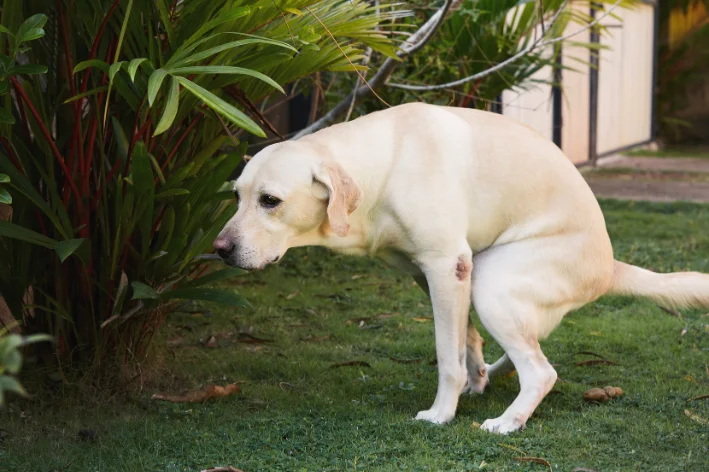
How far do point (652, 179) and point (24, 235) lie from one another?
899 cm

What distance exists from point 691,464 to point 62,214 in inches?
87.2

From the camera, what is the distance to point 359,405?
11.4 feet

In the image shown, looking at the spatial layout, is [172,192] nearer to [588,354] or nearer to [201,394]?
[201,394]

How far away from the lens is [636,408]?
135 inches

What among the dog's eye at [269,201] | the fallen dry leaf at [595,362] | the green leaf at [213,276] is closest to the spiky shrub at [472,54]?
the fallen dry leaf at [595,362]

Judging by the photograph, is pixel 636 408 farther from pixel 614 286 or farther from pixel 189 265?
pixel 189 265

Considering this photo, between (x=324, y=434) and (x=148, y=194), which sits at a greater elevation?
(x=148, y=194)

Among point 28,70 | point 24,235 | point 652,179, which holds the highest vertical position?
point 28,70

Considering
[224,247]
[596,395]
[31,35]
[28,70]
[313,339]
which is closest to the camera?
[31,35]

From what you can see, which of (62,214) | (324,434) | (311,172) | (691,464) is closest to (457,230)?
(311,172)

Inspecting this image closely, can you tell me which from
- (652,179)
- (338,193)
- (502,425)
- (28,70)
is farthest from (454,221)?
(652,179)

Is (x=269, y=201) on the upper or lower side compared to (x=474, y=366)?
upper

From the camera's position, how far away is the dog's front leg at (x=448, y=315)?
3221mm

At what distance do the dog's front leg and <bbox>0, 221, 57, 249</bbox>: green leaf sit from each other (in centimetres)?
127
